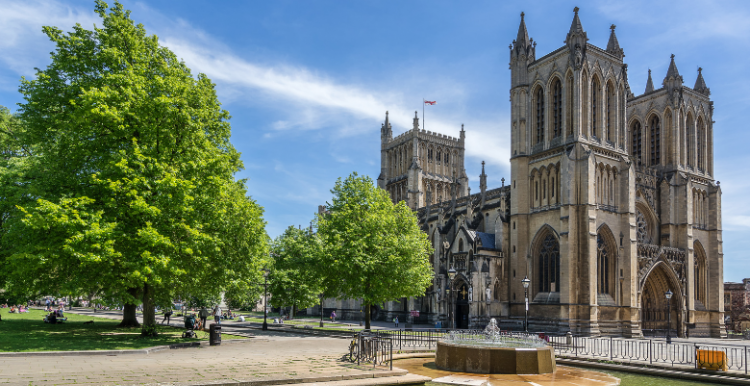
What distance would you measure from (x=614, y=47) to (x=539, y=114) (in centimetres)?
1152

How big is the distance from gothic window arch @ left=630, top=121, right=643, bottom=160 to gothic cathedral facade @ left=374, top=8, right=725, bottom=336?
118mm

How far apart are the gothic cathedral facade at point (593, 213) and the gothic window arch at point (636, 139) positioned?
0.39ft

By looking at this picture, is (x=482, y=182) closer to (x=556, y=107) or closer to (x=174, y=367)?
(x=556, y=107)

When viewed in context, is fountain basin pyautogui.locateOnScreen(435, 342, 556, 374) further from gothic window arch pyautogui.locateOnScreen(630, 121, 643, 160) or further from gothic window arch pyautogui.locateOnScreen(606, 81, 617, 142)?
gothic window arch pyautogui.locateOnScreen(630, 121, 643, 160)

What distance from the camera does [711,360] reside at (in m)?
20.0

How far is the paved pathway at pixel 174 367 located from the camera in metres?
14.1

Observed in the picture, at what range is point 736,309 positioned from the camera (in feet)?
237

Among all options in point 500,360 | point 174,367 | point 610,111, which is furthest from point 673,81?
point 174,367

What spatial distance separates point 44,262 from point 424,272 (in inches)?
944

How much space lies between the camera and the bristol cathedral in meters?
46.7

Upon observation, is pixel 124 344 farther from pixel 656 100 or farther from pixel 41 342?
pixel 656 100

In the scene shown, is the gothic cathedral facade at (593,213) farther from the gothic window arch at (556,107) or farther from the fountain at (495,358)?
the fountain at (495,358)

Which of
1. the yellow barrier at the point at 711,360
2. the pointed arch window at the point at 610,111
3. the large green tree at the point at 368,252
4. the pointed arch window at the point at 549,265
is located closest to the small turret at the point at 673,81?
the pointed arch window at the point at 610,111

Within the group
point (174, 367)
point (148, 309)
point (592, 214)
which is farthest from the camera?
point (592, 214)
